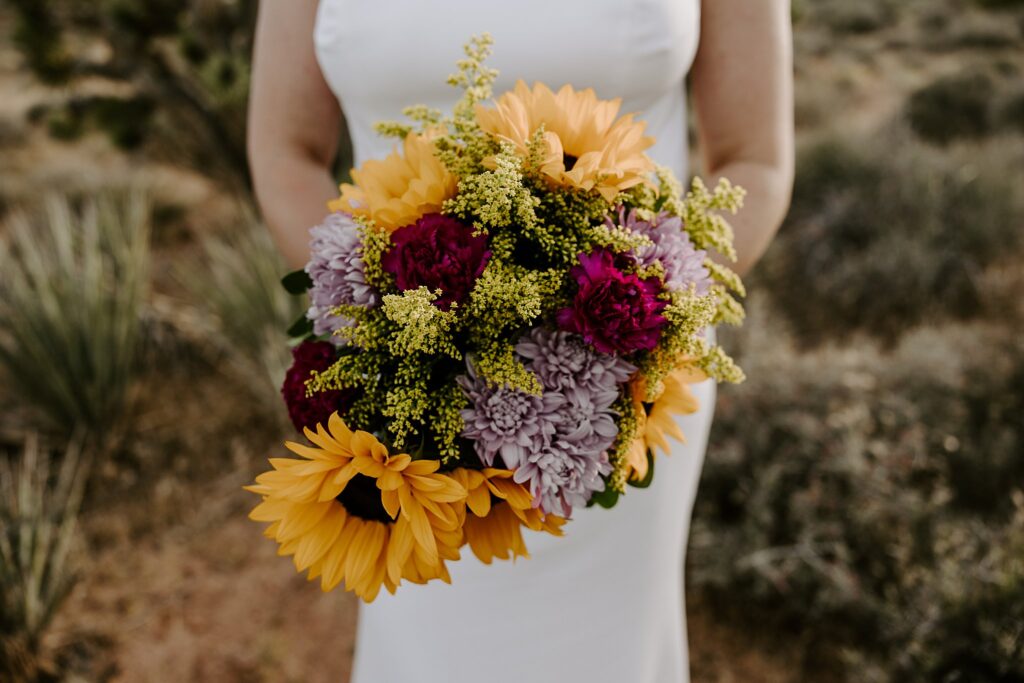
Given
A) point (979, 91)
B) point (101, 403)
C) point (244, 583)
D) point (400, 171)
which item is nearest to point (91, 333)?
point (101, 403)

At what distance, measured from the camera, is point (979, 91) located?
766 centimetres

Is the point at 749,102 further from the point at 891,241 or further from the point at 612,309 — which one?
the point at 891,241

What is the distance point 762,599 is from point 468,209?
8.55 feet

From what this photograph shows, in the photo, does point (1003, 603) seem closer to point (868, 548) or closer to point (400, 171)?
point (868, 548)

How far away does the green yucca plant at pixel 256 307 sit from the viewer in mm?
3631

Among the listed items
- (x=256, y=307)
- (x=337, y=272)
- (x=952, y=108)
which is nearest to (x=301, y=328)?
(x=337, y=272)

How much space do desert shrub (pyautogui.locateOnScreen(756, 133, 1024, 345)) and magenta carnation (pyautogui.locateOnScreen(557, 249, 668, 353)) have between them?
166 inches

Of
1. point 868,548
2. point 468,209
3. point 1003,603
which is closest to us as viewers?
point 468,209

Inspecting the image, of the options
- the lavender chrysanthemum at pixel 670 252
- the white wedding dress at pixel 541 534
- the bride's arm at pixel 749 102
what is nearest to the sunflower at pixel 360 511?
the lavender chrysanthemum at pixel 670 252

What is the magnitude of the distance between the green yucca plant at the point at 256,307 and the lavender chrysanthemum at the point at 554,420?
112 inches

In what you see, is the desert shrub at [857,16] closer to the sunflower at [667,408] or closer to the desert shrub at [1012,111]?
the desert shrub at [1012,111]

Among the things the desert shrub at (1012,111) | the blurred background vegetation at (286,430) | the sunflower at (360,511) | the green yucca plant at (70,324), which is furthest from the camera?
the desert shrub at (1012,111)

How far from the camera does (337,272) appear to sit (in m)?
0.96

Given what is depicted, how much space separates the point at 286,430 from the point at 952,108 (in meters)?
7.73
